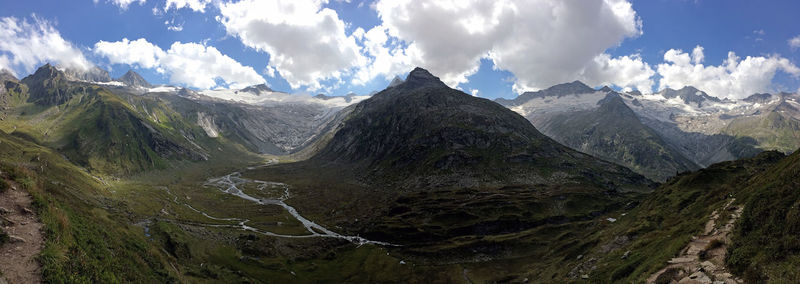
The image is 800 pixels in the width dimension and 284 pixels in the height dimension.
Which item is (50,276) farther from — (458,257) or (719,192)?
(458,257)

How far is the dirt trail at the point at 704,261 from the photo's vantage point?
26.1 meters

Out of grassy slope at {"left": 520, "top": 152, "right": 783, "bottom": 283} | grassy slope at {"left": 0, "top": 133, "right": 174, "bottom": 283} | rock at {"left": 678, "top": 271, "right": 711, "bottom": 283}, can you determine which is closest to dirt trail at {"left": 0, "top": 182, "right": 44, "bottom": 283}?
grassy slope at {"left": 0, "top": 133, "right": 174, "bottom": 283}

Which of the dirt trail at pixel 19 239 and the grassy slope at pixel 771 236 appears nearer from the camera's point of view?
the grassy slope at pixel 771 236

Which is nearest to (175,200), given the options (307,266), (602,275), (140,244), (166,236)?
(166,236)

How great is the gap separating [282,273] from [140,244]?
49.7 m

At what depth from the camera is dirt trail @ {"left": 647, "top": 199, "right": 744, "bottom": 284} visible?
2606cm

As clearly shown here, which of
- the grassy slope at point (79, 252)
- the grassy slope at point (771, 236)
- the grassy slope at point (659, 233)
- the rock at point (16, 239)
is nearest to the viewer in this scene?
the grassy slope at point (771, 236)

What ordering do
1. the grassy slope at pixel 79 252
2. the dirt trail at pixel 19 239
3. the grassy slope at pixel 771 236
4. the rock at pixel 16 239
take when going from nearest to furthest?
1. the grassy slope at pixel 771 236
2. the dirt trail at pixel 19 239
3. the rock at pixel 16 239
4. the grassy slope at pixel 79 252

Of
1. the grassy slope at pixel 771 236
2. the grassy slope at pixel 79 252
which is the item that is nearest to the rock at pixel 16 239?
the grassy slope at pixel 79 252

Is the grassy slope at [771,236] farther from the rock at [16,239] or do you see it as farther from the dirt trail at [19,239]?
the rock at [16,239]

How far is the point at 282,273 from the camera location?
92.2 meters

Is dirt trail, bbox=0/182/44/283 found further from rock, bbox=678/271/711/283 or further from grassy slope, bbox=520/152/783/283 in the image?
grassy slope, bbox=520/152/783/283

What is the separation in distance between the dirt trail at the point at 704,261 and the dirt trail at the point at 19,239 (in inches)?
1952

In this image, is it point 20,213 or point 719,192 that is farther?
point 719,192
